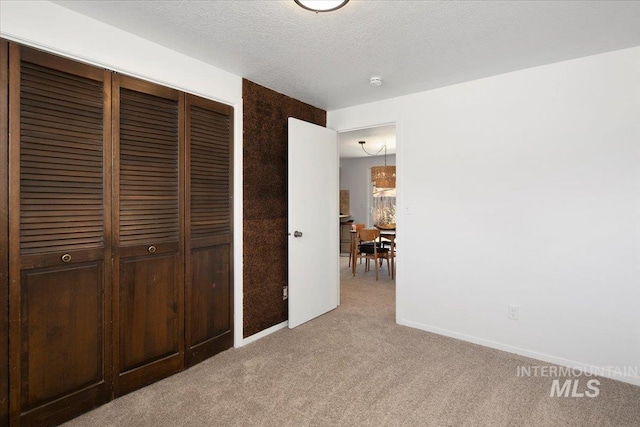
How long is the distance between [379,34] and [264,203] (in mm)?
1743

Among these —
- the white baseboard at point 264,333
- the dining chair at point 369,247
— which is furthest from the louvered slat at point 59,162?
the dining chair at point 369,247

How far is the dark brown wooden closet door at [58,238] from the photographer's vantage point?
5.57ft

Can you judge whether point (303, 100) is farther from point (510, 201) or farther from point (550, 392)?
point (550, 392)

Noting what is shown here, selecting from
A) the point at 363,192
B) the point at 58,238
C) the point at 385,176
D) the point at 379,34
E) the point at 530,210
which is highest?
the point at 379,34

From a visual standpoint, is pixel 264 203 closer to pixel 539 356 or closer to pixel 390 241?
pixel 539 356

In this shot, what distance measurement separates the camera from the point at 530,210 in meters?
2.68

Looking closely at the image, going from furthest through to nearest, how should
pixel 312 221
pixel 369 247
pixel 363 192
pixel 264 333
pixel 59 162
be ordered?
1. pixel 363 192
2. pixel 369 247
3. pixel 312 221
4. pixel 264 333
5. pixel 59 162

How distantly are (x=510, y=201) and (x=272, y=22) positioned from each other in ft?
7.60

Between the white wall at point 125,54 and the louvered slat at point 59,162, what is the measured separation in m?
0.16

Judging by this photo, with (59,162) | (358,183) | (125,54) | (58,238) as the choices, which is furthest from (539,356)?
(358,183)

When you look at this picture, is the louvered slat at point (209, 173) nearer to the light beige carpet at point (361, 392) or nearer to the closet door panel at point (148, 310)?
the closet door panel at point (148, 310)

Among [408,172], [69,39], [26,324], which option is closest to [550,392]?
[408,172]

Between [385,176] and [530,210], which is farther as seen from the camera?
[385,176]

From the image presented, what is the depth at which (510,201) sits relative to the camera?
9.10 ft
